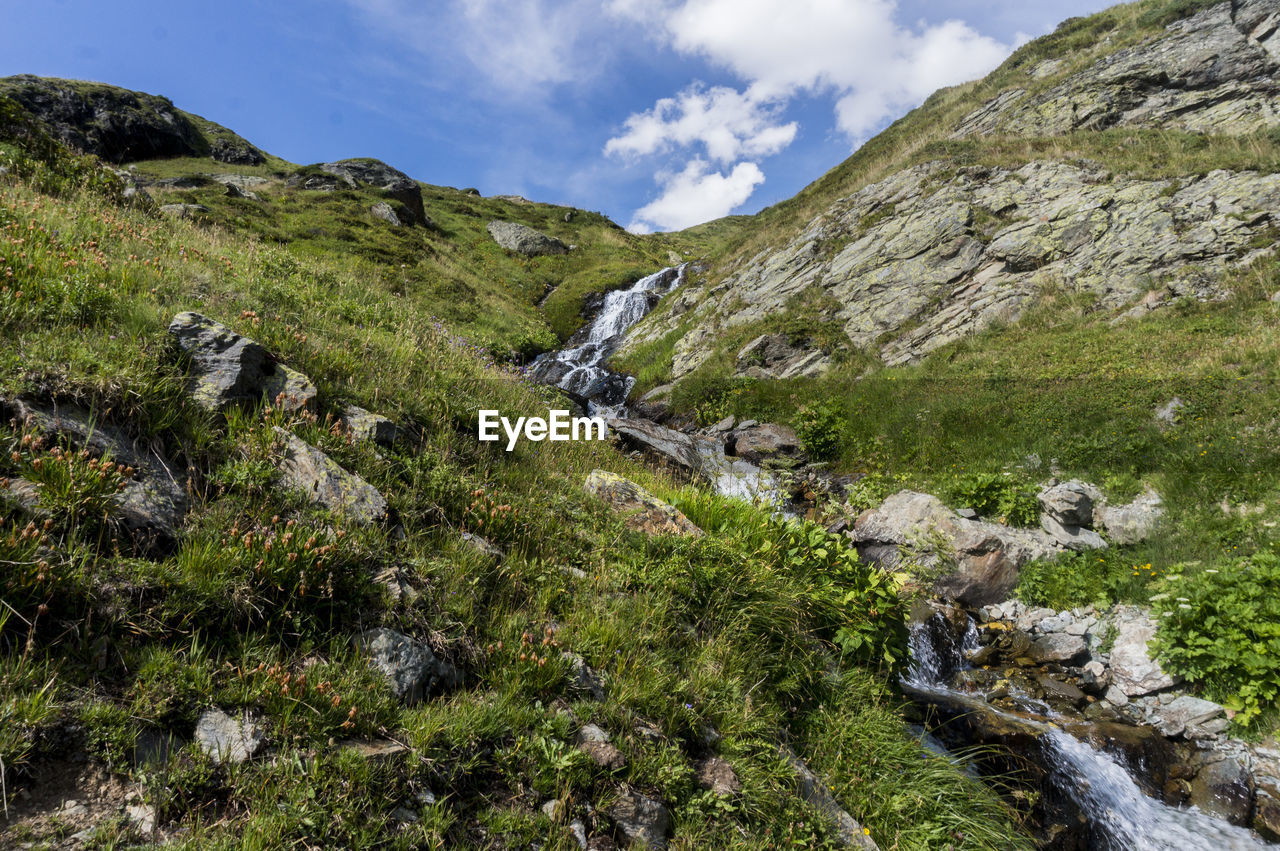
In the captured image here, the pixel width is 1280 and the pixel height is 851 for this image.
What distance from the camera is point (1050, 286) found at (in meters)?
19.7

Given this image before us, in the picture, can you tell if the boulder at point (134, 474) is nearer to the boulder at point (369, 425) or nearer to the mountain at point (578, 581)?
the mountain at point (578, 581)

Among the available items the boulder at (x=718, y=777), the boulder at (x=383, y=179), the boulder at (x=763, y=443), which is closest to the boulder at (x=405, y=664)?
the boulder at (x=718, y=777)

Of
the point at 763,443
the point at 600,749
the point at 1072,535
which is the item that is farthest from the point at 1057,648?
the point at 763,443

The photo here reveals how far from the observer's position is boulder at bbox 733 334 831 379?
71.8 ft

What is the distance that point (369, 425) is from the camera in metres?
5.53

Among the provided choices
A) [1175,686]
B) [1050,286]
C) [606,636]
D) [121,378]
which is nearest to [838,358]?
[1050,286]

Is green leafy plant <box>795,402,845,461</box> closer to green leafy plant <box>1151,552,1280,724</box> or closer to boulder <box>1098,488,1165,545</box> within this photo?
boulder <box>1098,488,1165,545</box>

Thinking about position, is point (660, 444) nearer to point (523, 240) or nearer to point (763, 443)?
point (763, 443)

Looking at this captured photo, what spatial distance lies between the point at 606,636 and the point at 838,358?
1960cm

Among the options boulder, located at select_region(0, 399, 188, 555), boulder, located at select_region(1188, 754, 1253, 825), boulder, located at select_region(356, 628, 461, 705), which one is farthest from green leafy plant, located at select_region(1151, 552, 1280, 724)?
boulder, located at select_region(0, 399, 188, 555)

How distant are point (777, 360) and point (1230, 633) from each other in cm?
1685

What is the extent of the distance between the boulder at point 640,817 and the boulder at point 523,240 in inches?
2193

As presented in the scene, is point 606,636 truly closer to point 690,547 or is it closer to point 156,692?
point 690,547

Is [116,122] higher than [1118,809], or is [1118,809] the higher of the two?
[116,122]
